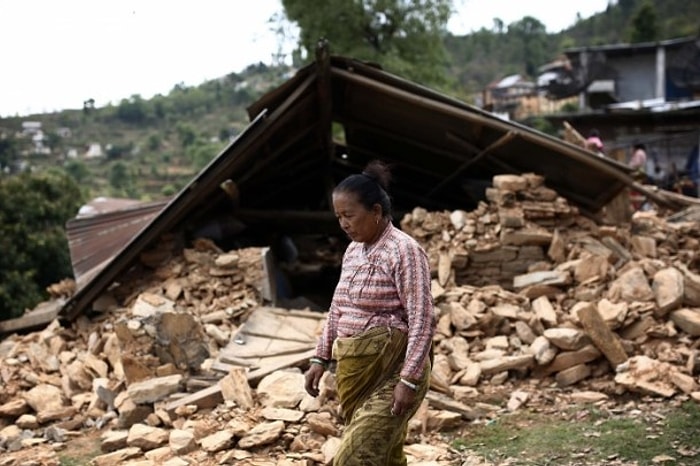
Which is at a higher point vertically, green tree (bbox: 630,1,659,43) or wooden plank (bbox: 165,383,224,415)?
green tree (bbox: 630,1,659,43)

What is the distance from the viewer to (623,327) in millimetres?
5598

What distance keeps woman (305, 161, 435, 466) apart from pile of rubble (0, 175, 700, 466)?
138cm

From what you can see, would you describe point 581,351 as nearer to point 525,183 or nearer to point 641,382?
point 641,382

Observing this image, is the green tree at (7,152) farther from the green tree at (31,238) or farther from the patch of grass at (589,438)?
the patch of grass at (589,438)

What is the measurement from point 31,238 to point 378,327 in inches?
572

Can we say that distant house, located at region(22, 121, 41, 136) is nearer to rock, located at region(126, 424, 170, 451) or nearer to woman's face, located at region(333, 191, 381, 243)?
rock, located at region(126, 424, 170, 451)

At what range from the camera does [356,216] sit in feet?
9.05

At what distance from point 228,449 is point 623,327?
3.34m

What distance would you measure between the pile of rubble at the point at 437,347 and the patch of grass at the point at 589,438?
8.8 inches

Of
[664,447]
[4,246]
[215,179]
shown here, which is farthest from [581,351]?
[4,246]

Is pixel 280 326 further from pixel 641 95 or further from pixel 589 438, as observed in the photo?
pixel 641 95

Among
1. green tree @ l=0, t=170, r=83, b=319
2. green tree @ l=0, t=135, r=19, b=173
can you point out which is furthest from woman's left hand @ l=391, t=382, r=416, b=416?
green tree @ l=0, t=135, r=19, b=173

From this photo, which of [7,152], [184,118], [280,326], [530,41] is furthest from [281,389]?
[530,41]

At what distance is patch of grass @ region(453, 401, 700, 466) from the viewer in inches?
153
